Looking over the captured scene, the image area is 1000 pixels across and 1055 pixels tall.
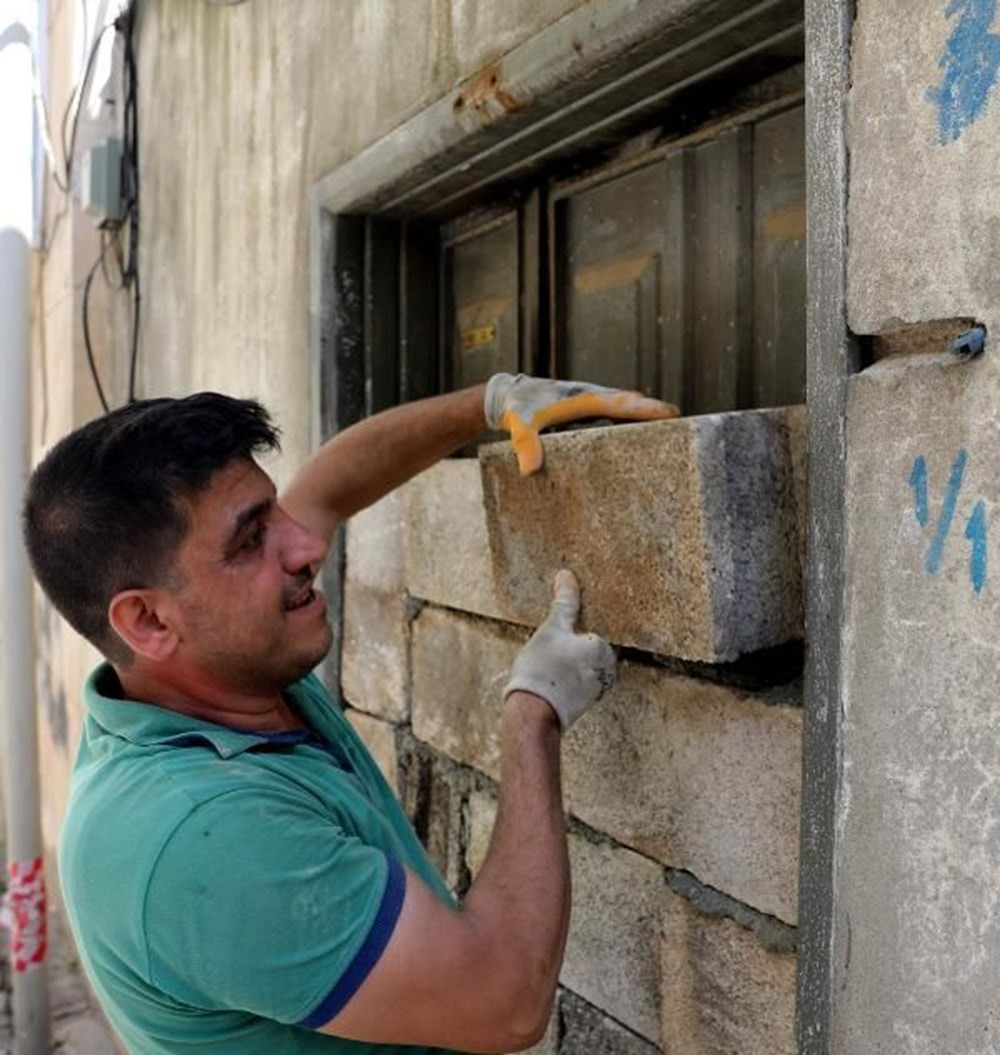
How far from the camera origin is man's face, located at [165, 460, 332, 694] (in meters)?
1.62

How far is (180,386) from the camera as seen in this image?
13.8 ft

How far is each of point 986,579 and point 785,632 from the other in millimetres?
436

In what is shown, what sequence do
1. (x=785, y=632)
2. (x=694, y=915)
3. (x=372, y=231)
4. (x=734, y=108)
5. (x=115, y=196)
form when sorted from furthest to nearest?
(x=115, y=196)
(x=372, y=231)
(x=734, y=108)
(x=694, y=915)
(x=785, y=632)

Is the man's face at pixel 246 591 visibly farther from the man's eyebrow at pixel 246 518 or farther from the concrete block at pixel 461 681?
the concrete block at pixel 461 681

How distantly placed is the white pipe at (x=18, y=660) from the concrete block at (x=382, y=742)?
255 centimetres

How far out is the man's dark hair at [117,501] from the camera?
5.23 ft

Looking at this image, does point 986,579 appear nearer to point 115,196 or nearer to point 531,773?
point 531,773

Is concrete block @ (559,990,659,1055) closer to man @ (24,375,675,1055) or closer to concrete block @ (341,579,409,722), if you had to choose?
man @ (24,375,675,1055)

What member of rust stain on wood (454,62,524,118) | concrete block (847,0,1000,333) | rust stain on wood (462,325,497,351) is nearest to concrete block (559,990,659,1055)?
concrete block (847,0,1000,333)

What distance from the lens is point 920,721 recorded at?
1204mm

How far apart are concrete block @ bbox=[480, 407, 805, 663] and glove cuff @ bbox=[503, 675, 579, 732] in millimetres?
145

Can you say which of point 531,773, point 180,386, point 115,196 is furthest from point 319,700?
point 115,196

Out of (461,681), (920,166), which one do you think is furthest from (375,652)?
(920,166)

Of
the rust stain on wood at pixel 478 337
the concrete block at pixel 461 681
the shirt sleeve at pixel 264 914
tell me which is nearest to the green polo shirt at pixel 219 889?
the shirt sleeve at pixel 264 914
